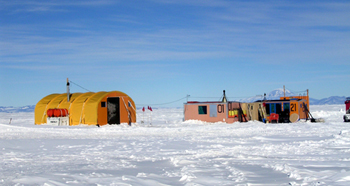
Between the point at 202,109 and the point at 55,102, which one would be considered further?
the point at 202,109

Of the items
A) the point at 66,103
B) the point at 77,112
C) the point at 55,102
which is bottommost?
the point at 77,112

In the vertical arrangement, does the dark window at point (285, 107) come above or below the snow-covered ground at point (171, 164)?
above

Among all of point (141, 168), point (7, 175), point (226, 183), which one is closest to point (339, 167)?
point (226, 183)

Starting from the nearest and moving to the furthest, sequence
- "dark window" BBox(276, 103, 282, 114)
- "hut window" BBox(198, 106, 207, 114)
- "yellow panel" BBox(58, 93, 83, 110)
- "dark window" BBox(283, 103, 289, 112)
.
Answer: "yellow panel" BBox(58, 93, 83, 110) < "dark window" BBox(283, 103, 289, 112) < "dark window" BBox(276, 103, 282, 114) < "hut window" BBox(198, 106, 207, 114)

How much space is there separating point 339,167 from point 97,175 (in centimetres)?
561

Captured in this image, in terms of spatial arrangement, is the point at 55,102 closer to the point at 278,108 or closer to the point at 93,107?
the point at 93,107

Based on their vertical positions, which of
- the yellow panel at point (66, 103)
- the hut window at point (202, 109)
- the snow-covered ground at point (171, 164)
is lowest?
the snow-covered ground at point (171, 164)

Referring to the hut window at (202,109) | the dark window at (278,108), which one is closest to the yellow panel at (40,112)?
the hut window at (202,109)

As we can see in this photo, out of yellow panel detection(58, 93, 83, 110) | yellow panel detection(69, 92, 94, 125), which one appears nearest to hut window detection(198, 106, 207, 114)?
yellow panel detection(69, 92, 94, 125)

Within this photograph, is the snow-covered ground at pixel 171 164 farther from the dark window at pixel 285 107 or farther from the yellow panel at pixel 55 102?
the dark window at pixel 285 107

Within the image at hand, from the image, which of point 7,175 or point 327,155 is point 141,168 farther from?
point 327,155

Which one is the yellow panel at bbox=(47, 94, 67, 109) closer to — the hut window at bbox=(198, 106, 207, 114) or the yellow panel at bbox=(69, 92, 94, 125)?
the yellow panel at bbox=(69, 92, 94, 125)

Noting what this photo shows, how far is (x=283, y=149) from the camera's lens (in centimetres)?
1285

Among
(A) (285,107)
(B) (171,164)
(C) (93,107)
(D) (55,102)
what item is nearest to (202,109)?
(A) (285,107)
